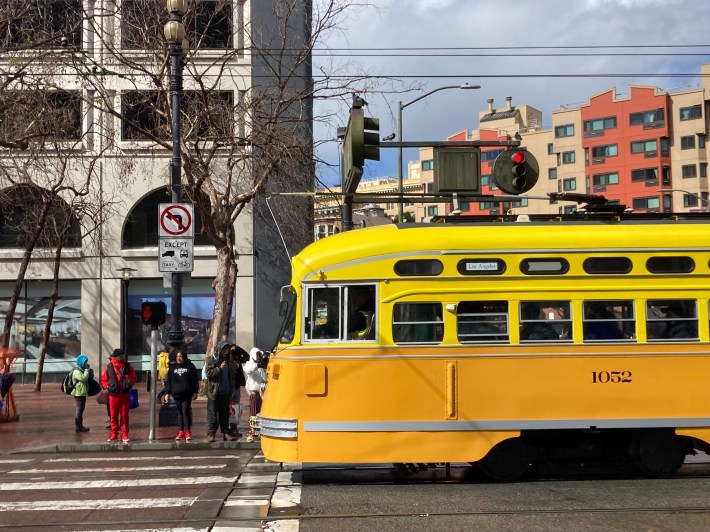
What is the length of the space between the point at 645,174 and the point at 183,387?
200 ft

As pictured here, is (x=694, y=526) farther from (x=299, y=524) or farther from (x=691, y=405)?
(x=299, y=524)

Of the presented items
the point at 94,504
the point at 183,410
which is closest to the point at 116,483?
the point at 94,504

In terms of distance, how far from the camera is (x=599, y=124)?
233 feet

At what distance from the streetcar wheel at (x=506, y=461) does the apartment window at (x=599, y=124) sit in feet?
212

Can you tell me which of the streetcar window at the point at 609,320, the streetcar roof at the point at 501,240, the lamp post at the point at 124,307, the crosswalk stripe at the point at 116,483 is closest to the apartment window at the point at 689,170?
the lamp post at the point at 124,307

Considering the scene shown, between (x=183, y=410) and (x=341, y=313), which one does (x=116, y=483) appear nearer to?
(x=341, y=313)

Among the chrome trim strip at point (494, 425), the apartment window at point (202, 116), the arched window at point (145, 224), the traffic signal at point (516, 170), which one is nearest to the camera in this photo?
the chrome trim strip at point (494, 425)

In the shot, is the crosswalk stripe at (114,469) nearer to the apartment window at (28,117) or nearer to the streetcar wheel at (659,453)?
the streetcar wheel at (659,453)

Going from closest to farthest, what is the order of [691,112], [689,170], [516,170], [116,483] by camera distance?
[116,483] → [516,170] → [691,112] → [689,170]

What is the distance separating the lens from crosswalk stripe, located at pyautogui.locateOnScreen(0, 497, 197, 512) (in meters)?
8.88

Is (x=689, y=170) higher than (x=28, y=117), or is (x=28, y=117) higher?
(x=689, y=170)

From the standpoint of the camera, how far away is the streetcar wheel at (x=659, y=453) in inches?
395

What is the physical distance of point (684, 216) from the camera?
10.5 metres

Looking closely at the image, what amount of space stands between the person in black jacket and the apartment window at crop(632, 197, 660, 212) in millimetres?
59289
